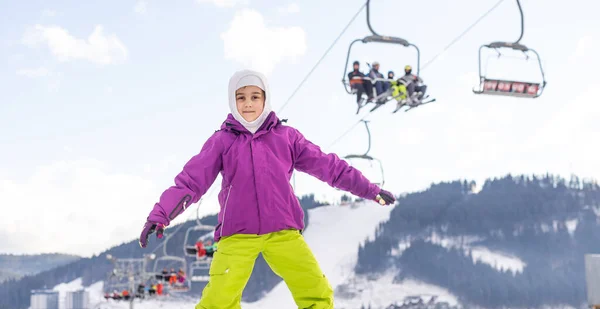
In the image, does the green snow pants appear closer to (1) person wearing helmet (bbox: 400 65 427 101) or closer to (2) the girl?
(2) the girl

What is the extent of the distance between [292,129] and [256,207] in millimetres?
530

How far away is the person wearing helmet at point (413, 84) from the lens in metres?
16.4

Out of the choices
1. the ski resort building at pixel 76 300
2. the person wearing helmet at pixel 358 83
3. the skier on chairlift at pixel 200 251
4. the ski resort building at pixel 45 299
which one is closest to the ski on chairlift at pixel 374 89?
the person wearing helmet at pixel 358 83

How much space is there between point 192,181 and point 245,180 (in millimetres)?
279

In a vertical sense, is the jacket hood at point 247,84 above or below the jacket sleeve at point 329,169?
above

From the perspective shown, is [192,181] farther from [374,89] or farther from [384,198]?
[374,89]

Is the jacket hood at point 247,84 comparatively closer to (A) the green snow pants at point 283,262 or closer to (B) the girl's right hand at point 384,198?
(A) the green snow pants at point 283,262

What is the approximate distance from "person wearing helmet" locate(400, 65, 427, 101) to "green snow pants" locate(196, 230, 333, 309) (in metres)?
12.9

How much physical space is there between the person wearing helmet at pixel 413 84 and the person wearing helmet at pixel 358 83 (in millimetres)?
997

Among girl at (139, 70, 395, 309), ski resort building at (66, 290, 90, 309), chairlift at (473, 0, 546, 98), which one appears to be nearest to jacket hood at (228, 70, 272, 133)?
girl at (139, 70, 395, 309)

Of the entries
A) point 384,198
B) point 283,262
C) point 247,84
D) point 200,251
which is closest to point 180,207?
point 283,262

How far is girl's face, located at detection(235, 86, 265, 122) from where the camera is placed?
12.6ft

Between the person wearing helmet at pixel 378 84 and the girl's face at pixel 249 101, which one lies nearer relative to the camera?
the girl's face at pixel 249 101

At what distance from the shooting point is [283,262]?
3.84m
